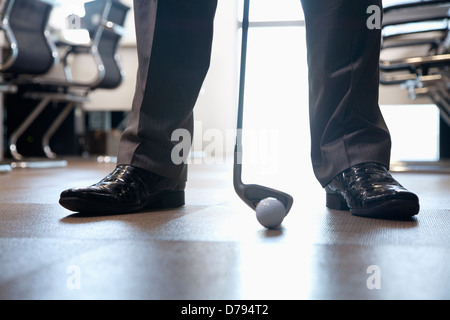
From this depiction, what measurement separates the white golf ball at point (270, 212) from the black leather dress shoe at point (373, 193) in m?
0.16

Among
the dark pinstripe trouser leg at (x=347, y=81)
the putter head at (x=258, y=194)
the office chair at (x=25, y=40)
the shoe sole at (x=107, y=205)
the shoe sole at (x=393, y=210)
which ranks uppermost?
the office chair at (x=25, y=40)

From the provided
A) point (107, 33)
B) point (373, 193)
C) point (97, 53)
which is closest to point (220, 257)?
point (373, 193)

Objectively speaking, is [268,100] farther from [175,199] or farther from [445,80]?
[175,199]

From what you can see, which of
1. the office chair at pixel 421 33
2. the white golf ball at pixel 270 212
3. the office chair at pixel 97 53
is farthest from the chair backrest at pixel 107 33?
the white golf ball at pixel 270 212

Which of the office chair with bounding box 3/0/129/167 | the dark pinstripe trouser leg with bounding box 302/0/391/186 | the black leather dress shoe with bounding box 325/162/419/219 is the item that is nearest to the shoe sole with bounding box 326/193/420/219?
the black leather dress shoe with bounding box 325/162/419/219

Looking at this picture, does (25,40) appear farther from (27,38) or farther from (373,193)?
(373,193)

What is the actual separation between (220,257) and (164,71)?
1.49ft

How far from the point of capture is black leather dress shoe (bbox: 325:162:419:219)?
74 centimetres

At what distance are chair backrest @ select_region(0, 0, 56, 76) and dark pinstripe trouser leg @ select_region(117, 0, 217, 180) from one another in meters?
1.82

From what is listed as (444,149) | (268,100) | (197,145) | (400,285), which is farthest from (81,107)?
(400,285)

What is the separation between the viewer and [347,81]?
2.81 feet

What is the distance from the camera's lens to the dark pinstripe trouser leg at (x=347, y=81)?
843 millimetres

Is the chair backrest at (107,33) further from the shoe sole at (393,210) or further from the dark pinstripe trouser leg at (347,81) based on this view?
the shoe sole at (393,210)

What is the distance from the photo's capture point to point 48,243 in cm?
57
